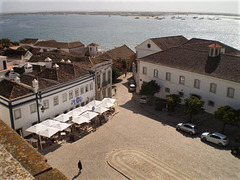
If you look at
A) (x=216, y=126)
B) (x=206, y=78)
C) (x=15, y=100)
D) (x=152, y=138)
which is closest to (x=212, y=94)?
(x=206, y=78)

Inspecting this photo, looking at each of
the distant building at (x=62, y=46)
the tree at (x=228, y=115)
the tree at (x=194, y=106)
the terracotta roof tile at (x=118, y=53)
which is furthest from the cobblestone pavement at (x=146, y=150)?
the distant building at (x=62, y=46)

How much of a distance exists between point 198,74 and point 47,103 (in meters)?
20.2

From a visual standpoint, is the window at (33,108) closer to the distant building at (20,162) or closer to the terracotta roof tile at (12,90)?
the terracotta roof tile at (12,90)

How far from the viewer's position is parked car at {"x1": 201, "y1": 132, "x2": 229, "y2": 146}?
26.4 metres

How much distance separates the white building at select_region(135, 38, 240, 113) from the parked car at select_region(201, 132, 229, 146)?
589 cm

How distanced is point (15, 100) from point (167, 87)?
22809 mm

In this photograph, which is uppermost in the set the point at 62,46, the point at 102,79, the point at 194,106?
the point at 62,46

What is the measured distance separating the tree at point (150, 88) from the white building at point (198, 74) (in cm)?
107

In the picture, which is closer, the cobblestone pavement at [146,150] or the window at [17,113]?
the cobblestone pavement at [146,150]

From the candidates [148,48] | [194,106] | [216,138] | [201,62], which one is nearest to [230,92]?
[194,106]

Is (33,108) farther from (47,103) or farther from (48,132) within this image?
(48,132)

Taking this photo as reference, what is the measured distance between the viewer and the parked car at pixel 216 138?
26359 millimetres

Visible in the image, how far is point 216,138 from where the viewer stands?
88.2 ft

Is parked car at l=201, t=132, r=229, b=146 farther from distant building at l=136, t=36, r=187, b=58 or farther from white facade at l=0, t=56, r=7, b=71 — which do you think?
white facade at l=0, t=56, r=7, b=71
